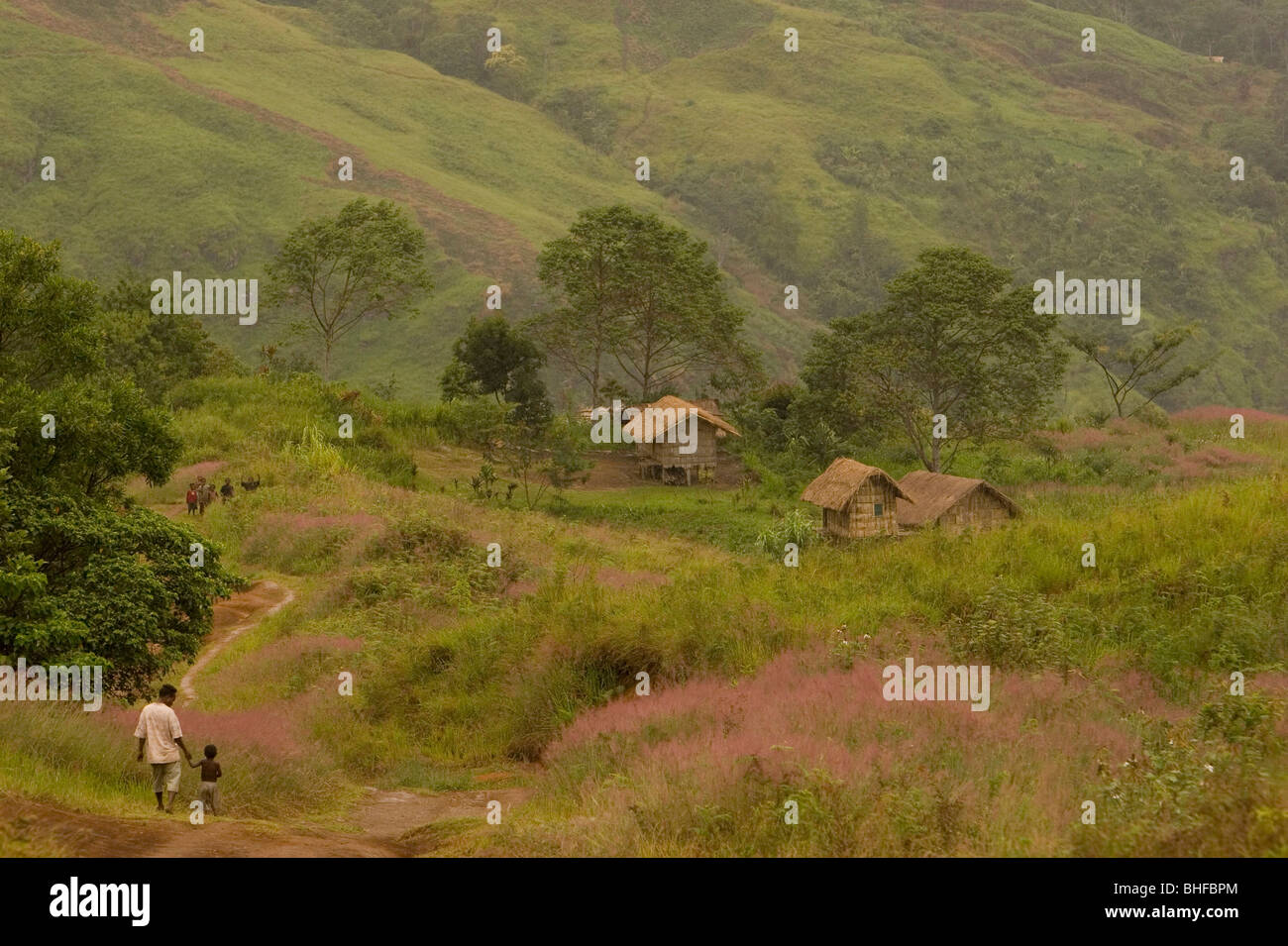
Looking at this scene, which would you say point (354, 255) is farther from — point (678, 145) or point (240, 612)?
point (678, 145)

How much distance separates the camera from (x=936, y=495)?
3394 centimetres

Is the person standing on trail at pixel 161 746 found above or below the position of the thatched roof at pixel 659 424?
below

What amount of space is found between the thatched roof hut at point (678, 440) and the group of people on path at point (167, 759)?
125ft

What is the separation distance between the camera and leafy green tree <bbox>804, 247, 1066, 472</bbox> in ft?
156

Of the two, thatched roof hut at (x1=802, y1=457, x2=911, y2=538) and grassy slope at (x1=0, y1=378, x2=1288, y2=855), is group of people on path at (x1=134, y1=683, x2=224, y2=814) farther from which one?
thatched roof hut at (x1=802, y1=457, x2=911, y2=538)

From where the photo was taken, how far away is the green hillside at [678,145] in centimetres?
11769

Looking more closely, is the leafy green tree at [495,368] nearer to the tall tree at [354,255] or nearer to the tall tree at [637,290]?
the tall tree at [354,255]

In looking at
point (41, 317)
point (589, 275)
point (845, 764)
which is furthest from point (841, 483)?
point (589, 275)

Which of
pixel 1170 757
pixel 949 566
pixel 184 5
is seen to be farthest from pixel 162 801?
pixel 184 5

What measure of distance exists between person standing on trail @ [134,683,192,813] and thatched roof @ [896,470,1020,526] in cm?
2312

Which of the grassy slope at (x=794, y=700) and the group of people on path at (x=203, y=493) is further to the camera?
the group of people on path at (x=203, y=493)

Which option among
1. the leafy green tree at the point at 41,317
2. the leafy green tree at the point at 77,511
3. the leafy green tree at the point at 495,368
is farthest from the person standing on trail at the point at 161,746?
the leafy green tree at the point at 495,368
